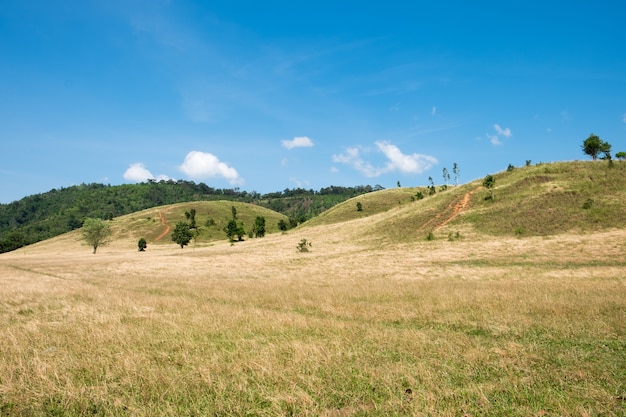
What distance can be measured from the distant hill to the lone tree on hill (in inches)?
160

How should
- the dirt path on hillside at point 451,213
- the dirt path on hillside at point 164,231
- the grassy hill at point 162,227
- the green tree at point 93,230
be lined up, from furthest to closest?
the grassy hill at point 162,227, the dirt path on hillside at point 164,231, the green tree at point 93,230, the dirt path on hillside at point 451,213

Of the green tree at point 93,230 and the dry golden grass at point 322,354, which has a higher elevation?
the green tree at point 93,230

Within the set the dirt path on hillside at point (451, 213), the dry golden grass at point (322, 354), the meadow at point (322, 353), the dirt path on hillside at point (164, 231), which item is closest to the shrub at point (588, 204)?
the dirt path on hillside at point (451, 213)

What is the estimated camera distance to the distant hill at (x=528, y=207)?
61.2 metres

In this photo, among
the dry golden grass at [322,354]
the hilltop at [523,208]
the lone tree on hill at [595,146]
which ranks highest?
the lone tree on hill at [595,146]

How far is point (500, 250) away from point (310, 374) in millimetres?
48838

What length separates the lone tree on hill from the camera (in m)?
87.8

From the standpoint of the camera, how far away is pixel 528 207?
229 ft

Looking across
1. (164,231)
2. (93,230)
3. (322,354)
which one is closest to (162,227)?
(164,231)

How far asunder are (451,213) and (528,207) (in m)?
15.3

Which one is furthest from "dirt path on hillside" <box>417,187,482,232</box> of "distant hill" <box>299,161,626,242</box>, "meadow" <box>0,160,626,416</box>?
"meadow" <box>0,160,626,416</box>

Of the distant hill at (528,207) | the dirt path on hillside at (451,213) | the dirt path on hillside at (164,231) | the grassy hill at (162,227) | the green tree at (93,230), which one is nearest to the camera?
the distant hill at (528,207)

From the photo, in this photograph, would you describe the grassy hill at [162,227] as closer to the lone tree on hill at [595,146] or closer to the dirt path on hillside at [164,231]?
the dirt path on hillside at [164,231]

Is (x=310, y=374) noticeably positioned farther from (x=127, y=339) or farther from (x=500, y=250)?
(x=500, y=250)
